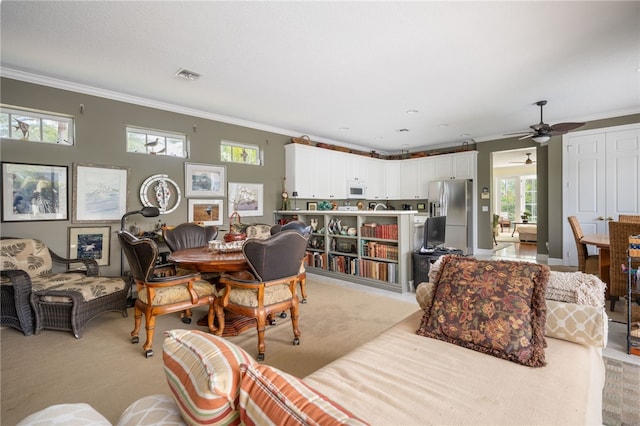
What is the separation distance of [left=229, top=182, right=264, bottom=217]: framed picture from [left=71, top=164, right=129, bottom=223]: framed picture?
5.30ft

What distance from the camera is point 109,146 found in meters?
4.02

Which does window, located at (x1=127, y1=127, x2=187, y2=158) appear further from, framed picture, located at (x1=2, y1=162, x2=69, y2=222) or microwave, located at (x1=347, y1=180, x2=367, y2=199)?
microwave, located at (x1=347, y1=180, x2=367, y2=199)

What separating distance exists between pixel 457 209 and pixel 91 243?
6951 mm

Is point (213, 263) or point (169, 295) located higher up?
point (213, 263)

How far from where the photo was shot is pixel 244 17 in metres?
2.41

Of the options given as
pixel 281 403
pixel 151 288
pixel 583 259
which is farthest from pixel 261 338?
pixel 583 259

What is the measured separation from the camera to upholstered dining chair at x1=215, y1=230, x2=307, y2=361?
235cm

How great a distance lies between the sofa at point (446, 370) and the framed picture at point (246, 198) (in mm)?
4097

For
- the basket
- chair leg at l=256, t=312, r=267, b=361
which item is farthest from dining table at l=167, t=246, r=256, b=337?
the basket

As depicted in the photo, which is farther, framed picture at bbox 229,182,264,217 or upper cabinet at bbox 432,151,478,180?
upper cabinet at bbox 432,151,478,180

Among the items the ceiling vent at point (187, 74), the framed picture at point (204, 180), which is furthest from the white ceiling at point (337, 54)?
the framed picture at point (204, 180)

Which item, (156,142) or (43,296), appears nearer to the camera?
(43,296)

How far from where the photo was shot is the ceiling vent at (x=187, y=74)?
11.1 feet

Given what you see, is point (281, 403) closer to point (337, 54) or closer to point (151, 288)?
point (151, 288)
